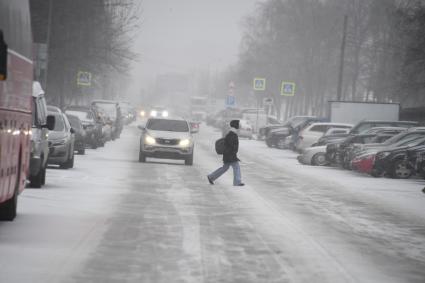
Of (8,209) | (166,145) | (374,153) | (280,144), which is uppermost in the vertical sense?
(374,153)

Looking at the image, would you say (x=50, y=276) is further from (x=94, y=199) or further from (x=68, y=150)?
(x=68, y=150)

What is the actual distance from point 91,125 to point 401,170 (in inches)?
616

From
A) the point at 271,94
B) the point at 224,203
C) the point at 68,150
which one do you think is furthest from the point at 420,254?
the point at 271,94

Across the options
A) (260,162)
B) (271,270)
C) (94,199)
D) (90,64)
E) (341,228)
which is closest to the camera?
(271,270)

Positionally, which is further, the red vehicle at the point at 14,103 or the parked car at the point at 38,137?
the parked car at the point at 38,137

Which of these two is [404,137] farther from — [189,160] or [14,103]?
[14,103]

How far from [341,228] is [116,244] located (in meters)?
4.36

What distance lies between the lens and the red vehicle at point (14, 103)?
41.3ft

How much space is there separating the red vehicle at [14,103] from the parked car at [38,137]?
13.7ft

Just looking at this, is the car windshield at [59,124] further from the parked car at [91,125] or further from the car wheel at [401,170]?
A: the parked car at [91,125]

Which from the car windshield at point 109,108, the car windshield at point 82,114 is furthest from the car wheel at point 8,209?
the car windshield at point 109,108

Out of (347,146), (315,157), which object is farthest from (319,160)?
(347,146)

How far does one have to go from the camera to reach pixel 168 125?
1454 inches

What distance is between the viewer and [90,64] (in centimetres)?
6034
